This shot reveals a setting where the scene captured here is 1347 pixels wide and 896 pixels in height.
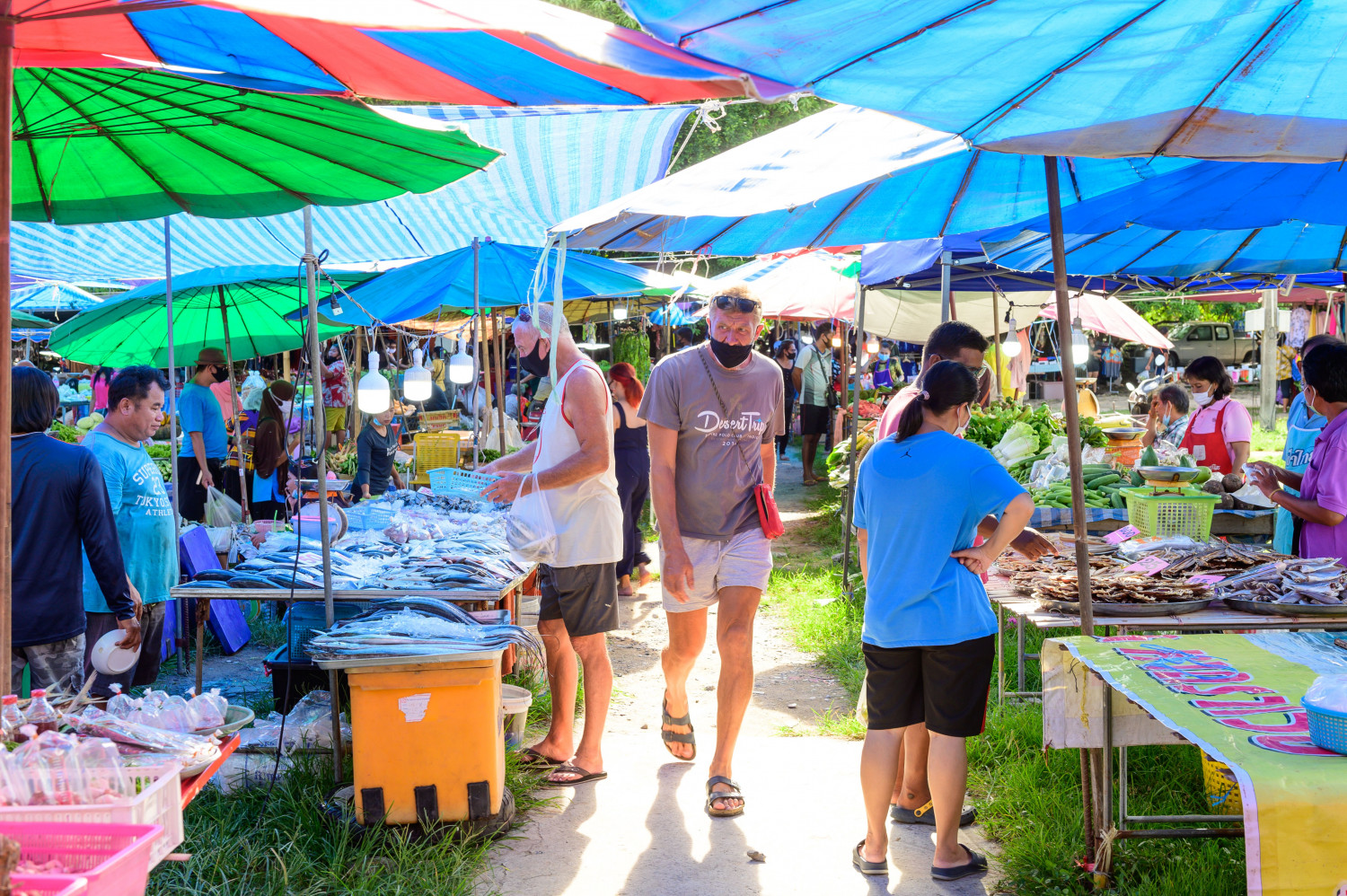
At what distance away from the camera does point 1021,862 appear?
389 cm

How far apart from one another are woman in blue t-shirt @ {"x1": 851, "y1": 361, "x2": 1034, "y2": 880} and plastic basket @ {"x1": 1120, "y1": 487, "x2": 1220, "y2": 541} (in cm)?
261

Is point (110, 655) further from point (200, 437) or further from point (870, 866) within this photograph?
point (200, 437)

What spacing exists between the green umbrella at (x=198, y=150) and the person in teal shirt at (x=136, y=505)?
886mm

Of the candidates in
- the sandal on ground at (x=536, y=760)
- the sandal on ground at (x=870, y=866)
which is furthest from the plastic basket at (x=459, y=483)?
the sandal on ground at (x=870, y=866)

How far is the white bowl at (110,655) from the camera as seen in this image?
3.92 m

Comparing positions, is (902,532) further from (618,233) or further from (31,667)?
(31,667)

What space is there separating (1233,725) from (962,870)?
4.27 ft

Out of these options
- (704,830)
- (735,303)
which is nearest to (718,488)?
(735,303)

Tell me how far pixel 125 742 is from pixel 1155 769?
13.6 ft

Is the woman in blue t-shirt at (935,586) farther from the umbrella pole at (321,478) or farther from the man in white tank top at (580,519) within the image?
the umbrella pole at (321,478)

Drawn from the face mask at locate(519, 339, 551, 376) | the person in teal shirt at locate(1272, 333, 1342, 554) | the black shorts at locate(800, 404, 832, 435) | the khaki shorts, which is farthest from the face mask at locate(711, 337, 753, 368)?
the black shorts at locate(800, 404, 832, 435)

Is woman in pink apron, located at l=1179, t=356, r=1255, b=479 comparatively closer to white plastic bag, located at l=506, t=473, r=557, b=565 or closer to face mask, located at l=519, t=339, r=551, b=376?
face mask, located at l=519, t=339, r=551, b=376

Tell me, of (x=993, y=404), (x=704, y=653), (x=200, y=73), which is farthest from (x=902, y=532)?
(x=993, y=404)

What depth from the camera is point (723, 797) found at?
173 inches
